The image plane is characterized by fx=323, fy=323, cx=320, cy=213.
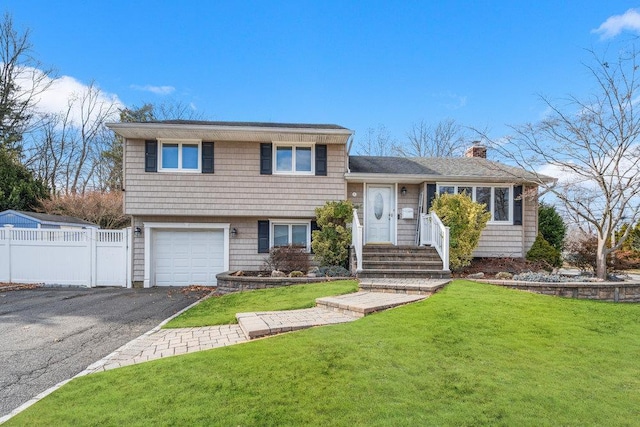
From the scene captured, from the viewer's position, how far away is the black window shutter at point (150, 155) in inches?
409

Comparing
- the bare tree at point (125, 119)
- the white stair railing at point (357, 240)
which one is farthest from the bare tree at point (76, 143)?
the white stair railing at point (357, 240)

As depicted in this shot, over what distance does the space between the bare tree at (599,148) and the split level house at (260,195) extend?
1.17m

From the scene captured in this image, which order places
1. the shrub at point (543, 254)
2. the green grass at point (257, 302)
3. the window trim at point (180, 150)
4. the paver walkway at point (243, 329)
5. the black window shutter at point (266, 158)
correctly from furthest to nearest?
the shrub at point (543, 254) → the black window shutter at point (266, 158) → the window trim at point (180, 150) → the green grass at point (257, 302) → the paver walkway at point (243, 329)

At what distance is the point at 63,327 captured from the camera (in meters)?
6.04

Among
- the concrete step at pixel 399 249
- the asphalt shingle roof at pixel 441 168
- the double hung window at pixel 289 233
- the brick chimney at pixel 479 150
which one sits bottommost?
the concrete step at pixel 399 249

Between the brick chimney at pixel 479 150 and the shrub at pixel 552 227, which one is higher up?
the brick chimney at pixel 479 150

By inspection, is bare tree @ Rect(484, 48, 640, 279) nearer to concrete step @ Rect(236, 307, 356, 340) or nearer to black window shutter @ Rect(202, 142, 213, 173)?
concrete step @ Rect(236, 307, 356, 340)

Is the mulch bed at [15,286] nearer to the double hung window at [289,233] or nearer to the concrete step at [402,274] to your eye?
the double hung window at [289,233]

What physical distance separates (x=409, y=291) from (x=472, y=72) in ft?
40.8

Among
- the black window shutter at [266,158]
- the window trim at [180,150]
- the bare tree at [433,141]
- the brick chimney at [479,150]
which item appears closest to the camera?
the window trim at [180,150]

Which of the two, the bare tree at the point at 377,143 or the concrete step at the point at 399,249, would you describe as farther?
the bare tree at the point at 377,143

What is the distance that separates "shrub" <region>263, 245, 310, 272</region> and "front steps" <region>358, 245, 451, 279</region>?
193 centimetres

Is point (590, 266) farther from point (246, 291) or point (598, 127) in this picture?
point (246, 291)

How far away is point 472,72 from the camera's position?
14969 mm
